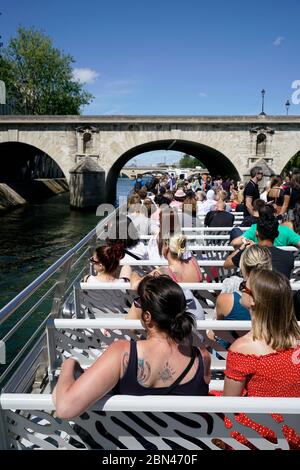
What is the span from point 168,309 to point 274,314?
531mm

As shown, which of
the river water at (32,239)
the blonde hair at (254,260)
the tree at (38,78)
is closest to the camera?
the blonde hair at (254,260)

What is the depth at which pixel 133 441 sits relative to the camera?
173cm

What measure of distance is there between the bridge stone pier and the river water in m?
3.38

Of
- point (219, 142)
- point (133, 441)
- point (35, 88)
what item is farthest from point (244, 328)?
point (35, 88)

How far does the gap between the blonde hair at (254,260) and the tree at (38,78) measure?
131 ft

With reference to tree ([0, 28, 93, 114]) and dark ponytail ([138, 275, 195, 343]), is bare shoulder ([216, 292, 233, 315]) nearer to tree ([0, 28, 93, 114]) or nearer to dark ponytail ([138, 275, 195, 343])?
dark ponytail ([138, 275, 195, 343])

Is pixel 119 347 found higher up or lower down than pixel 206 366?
higher up

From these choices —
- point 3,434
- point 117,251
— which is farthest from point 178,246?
point 3,434

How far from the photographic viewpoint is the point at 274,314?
1.96 metres

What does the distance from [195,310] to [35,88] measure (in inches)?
1673

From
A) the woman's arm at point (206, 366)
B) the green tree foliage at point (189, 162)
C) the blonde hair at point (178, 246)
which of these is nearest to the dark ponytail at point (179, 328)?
the woman's arm at point (206, 366)

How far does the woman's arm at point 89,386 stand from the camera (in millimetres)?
1601

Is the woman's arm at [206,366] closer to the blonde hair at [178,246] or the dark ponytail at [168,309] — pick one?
the dark ponytail at [168,309]

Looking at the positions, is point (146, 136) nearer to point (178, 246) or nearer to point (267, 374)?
point (178, 246)
